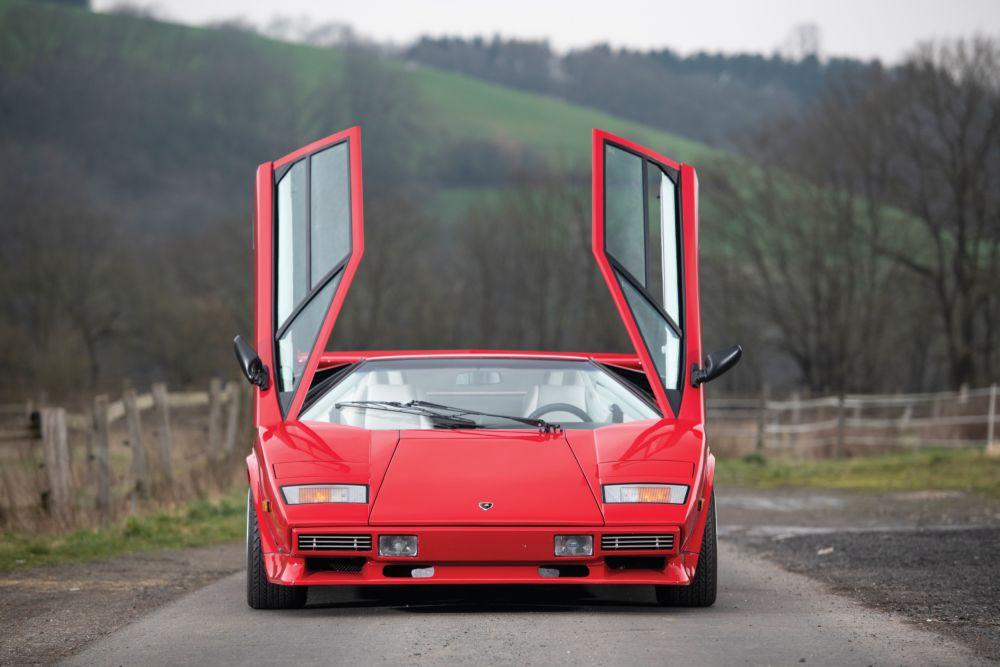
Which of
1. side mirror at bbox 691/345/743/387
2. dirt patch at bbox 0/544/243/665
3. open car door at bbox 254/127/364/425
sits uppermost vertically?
open car door at bbox 254/127/364/425

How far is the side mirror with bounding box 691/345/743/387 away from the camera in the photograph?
6.72 meters

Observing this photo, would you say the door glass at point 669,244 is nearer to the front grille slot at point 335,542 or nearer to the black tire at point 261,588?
the front grille slot at point 335,542

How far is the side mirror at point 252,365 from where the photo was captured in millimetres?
6746

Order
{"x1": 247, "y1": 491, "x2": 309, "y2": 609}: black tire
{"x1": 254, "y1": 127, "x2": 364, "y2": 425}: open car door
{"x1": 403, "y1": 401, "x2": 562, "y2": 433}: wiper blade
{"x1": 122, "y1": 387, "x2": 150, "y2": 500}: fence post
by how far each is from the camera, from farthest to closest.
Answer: {"x1": 122, "y1": 387, "x2": 150, "y2": 500}: fence post → {"x1": 254, "y1": 127, "x2": 364, "y2": 425}: open car door → {"x1": 403, "y1": 401, "x2": 562, "y2": 433}: wiper blade → {"x1": 247, "y1": 491, "x2": 309, "y2": 609}: black tire

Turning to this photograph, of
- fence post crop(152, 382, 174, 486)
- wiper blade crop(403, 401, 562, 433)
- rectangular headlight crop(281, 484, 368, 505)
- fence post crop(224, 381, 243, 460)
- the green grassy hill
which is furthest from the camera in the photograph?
the green grassy hill

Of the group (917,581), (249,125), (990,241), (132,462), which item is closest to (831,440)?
(990,241)

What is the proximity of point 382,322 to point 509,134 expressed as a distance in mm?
30551

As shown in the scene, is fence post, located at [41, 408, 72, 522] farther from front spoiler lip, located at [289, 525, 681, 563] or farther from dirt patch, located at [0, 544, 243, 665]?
front spoiler lip, located at [289, 525, 681, 563]

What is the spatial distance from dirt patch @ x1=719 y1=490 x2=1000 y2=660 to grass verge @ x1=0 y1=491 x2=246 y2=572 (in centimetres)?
454

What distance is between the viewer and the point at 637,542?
19.6 feet

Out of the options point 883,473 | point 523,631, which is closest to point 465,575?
point 523,631

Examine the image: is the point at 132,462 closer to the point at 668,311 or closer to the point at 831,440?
the point at 668,311

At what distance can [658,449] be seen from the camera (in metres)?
6.38

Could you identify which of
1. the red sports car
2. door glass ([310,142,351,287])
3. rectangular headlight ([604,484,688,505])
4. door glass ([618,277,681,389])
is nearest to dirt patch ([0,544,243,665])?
the red sports car
